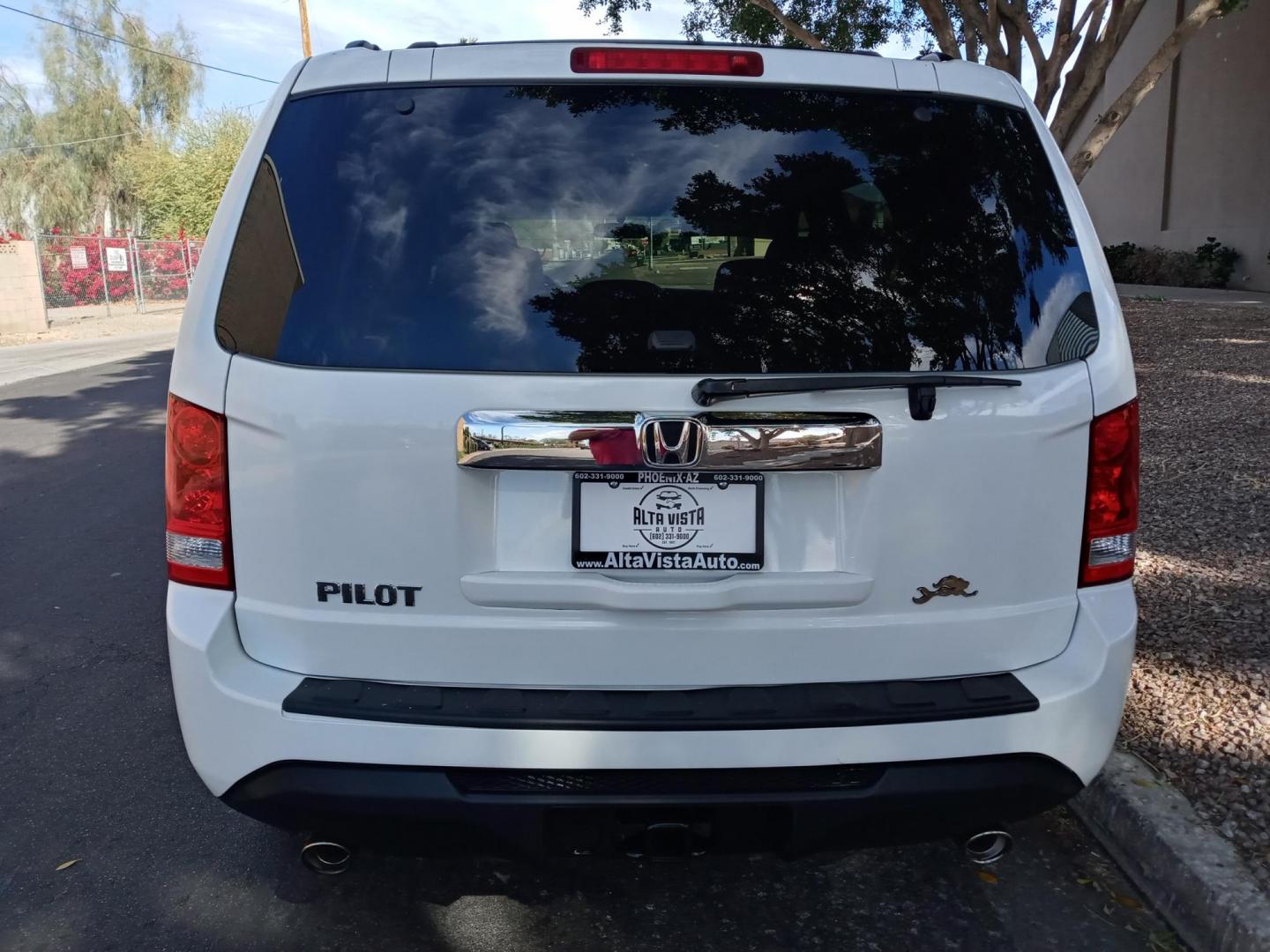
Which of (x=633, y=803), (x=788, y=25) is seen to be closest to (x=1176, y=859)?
(x=633, y=803)

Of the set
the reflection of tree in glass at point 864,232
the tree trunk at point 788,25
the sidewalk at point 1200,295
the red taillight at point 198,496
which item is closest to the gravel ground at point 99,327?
the tree trunk at point 788,25

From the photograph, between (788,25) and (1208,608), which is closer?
(1208,608)

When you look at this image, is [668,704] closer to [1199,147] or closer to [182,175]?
[1199,147]

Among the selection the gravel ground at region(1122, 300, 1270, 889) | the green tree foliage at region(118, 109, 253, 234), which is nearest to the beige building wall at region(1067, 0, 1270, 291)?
the gravel ground at region(1122, 300, 1270, 889)

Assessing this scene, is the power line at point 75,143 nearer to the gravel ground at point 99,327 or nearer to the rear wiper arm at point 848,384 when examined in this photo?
the gravel ground at point 99,327

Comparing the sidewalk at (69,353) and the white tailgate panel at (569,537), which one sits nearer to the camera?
the white tailgate panel at (569,537)

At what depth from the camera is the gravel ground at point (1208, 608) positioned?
3.22m

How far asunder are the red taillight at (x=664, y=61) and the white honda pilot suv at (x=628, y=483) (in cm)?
1

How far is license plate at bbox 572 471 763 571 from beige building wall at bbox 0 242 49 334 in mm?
25281

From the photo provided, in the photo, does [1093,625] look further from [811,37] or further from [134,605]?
[811,37]

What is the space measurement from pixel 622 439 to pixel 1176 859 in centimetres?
190

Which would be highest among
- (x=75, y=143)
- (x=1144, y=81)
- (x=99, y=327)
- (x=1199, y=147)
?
(x=75, y=143)

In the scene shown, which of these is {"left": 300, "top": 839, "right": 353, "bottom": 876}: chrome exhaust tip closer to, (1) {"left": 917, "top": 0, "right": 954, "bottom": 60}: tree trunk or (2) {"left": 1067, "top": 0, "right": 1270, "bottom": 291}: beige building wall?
(1) {"left": 917, "top": 0, "right": 954, "bottom": 60}: tree trunk

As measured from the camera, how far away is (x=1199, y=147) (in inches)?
894
